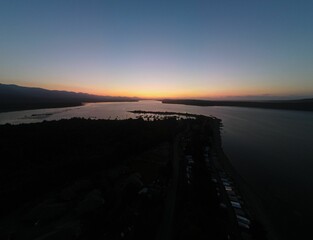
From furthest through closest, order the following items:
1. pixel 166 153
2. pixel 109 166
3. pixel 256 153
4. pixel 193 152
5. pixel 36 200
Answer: pixel 256 153
pixel 166 153
pixel 193 152
pixel 109 166
pixel 36 200

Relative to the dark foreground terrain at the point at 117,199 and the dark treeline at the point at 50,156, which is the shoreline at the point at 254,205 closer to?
the dark foreground terrain at the point at 117,199

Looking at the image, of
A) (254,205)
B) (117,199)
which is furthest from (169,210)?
(254,205)

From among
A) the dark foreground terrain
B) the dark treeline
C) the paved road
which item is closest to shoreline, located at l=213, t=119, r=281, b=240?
the dark foreground terrain

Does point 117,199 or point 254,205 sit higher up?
point 117,199

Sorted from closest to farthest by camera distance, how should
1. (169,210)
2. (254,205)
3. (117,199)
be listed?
(169,210) → (117,199) → (254,205)

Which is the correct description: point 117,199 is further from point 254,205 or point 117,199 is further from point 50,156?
point 50,156

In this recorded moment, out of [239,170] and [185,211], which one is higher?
[185,211]

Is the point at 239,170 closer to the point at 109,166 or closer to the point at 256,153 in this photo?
the point at 256,153

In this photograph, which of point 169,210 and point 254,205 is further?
point 254,205

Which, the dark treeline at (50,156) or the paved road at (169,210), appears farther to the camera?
the dark treeline at (50,156)

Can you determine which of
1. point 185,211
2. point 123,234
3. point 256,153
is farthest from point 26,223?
point 256,153

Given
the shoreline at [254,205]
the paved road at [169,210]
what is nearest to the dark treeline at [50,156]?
the paved road at [169,210]
